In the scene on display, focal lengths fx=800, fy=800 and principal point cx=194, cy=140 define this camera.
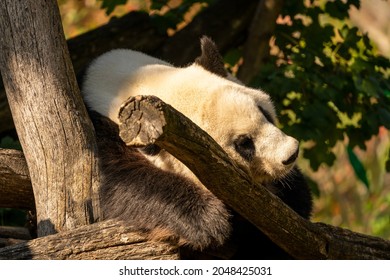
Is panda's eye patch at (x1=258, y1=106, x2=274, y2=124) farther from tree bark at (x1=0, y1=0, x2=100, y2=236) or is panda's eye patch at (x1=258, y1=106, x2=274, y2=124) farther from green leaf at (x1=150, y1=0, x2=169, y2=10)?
green leaf at (x1=150, y1=0, x2=169, y2=10)

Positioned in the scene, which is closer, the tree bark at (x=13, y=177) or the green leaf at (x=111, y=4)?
the tree bark at (x=13, y=177)

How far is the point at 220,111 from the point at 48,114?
808 millimetres

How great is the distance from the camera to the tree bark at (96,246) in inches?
139

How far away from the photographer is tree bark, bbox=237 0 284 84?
6.15 meters

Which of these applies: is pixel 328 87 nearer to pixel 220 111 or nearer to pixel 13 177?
pixel 220 111

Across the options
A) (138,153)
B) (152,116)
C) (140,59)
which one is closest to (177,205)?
(138,153)

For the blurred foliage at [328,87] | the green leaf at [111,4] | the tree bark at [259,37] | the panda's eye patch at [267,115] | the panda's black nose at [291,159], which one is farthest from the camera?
the tree bark at [259,37]

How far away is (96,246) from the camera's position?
3.60 metres

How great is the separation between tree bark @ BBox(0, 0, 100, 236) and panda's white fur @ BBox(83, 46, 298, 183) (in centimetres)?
35

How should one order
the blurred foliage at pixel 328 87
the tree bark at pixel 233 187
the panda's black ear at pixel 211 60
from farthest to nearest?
the blurred foliage at pixel 328 87
the panda's black ear at pixel 211 60
the tree bark at pixel 233 187

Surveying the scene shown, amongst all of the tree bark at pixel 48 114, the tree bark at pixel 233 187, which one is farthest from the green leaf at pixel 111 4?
the tree bark at pixel 233 187

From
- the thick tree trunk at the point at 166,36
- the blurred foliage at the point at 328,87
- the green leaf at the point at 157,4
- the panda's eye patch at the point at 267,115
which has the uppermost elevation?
the panda's eye patch at the point at 267,115

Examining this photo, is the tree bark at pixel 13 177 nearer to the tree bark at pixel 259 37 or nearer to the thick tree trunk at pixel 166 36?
the thick tree trunk at pixel 166 36

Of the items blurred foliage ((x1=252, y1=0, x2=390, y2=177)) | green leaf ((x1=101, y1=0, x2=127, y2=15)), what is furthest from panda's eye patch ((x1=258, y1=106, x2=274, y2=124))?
green leaf ((x1=101, y1=0, x2=127, y2=15))
